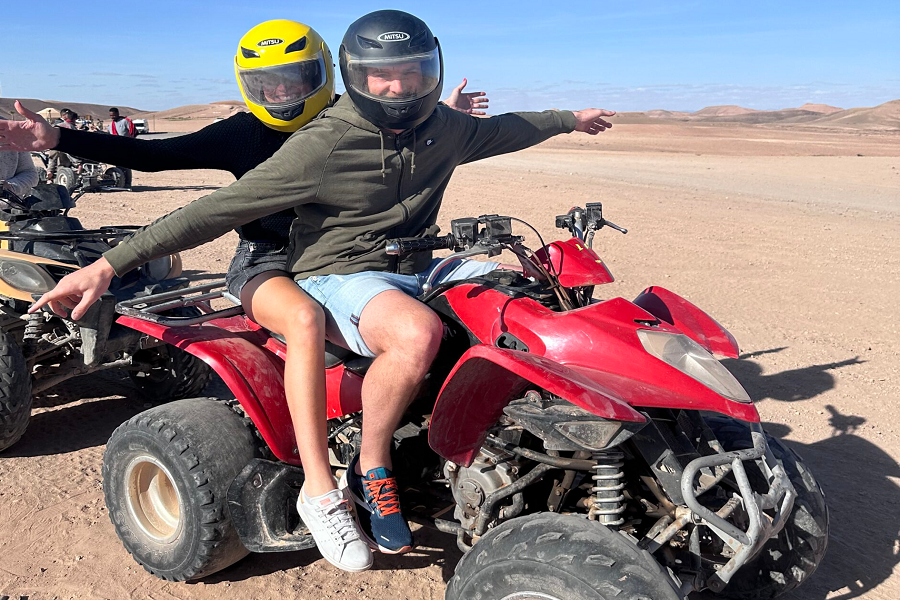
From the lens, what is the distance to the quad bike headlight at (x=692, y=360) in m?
2.59

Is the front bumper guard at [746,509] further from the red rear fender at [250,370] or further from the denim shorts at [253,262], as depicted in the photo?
the denim shorts at [253,262]

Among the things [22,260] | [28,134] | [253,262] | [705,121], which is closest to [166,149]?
[28,134]

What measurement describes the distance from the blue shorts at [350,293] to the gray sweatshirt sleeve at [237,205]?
14.3 inches

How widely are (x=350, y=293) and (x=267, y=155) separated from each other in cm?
136

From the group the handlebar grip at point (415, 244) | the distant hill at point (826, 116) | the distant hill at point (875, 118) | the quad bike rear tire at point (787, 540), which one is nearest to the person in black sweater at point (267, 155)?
the handlebar grip at point (415, 244)

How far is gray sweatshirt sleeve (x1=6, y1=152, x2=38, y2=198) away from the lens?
6.27 metres

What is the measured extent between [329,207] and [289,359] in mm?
648

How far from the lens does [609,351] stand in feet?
8.94

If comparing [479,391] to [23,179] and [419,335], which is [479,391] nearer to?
[419,335]

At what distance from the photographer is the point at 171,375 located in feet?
17.7

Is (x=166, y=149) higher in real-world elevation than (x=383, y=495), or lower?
higher

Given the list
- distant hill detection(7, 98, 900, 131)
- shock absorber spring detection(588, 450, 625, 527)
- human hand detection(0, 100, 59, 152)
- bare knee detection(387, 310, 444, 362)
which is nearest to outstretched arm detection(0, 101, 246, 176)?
human hand detection(0, 100, 59, 152)

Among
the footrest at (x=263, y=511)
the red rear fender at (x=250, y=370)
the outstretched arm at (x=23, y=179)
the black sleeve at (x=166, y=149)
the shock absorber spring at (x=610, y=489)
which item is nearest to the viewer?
the shock absorber spring at (x=610, y=489)

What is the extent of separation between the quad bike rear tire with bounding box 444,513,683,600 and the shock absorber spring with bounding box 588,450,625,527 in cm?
15
